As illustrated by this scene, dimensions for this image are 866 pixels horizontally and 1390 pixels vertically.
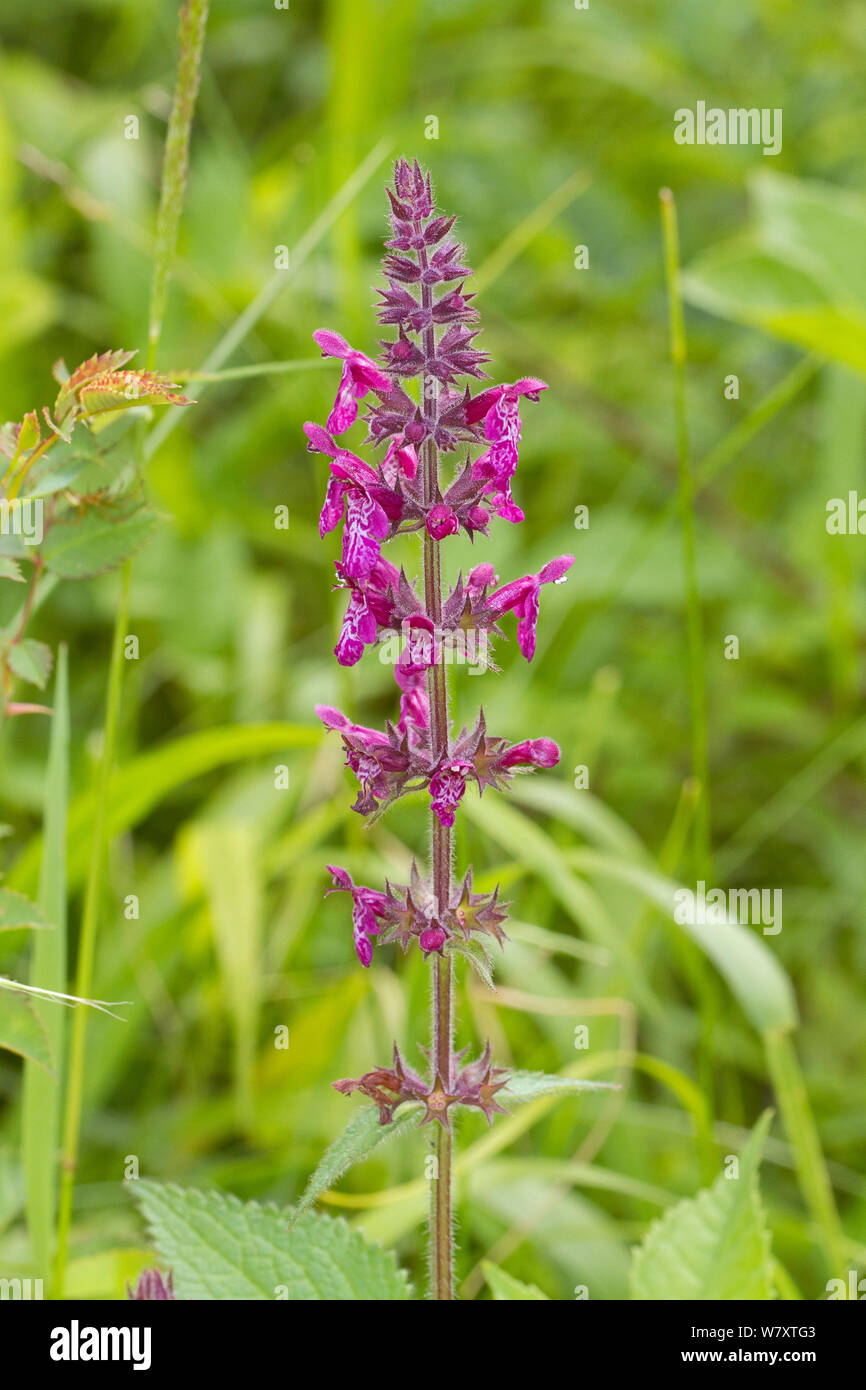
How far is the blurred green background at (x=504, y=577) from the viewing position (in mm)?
3178

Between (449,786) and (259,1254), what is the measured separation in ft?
2.70

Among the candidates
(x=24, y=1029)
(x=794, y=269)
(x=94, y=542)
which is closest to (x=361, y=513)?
(x=94, y=542)

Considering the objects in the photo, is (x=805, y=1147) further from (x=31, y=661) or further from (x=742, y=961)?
(x=31, y=661)

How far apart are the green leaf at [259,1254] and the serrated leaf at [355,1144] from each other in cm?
20

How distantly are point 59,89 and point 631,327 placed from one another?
2.71 metres

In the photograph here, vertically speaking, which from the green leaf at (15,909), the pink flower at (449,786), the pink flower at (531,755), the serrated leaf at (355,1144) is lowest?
the serrated leaf at (355,1144)

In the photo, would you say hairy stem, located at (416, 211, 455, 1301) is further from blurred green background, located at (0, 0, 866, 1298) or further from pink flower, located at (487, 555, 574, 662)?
blurred green background, located at (0, 0, 866, 1298)

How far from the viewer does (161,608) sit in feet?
14.1

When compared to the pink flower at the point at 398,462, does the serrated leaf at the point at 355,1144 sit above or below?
below

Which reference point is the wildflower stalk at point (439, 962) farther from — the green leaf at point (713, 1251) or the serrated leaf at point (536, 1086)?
the green leaf at point (713, 1251)

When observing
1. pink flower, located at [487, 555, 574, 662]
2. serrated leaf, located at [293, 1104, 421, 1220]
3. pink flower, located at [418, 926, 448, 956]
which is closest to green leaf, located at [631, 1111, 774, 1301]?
serrated leaf, located at [293, 1104, 421, 1220]

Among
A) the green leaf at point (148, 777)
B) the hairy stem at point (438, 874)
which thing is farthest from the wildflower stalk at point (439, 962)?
the green leaf at point (148, 777)
